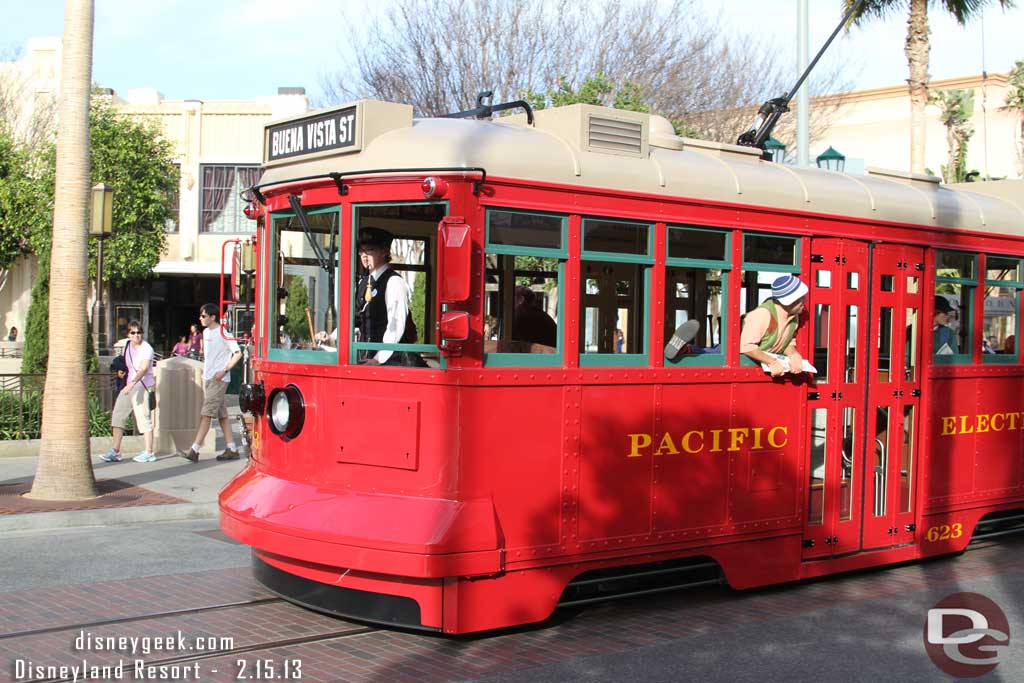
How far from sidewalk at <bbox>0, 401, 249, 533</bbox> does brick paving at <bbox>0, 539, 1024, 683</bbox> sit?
8.60 feet

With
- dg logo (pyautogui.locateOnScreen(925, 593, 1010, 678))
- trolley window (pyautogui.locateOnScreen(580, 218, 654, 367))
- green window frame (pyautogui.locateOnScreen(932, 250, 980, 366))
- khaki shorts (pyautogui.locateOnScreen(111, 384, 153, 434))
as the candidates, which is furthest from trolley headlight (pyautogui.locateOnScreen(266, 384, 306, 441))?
khaki shorts (pyautogui.locateOnScreen(111, 384, 153, 434))

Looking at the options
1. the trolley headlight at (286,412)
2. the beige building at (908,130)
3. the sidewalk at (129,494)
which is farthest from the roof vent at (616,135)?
the beige building at (908,130)

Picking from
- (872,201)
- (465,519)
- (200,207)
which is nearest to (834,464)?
(872,201)

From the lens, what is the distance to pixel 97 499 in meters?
10.7

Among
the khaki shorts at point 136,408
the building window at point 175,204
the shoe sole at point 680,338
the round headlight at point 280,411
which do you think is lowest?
the khaki shorts at point 136,408

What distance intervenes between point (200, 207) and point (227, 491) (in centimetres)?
2916

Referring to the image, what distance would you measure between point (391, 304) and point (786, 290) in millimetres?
2656

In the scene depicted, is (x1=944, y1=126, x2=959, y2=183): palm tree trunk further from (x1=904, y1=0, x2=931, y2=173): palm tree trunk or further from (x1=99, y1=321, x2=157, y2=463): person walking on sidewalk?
(x1=99, y1=321, x2=157, y2=463): person walking on sidewalk

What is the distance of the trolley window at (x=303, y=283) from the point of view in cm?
661

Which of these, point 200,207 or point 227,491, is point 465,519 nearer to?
point 227,491

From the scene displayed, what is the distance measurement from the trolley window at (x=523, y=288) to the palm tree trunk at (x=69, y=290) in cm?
537

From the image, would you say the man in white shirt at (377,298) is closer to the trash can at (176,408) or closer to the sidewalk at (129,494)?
the sidewalk at (129,494)

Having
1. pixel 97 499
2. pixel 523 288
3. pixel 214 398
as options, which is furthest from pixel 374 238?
pixel 214 398

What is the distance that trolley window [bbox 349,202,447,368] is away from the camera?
20.8ft
